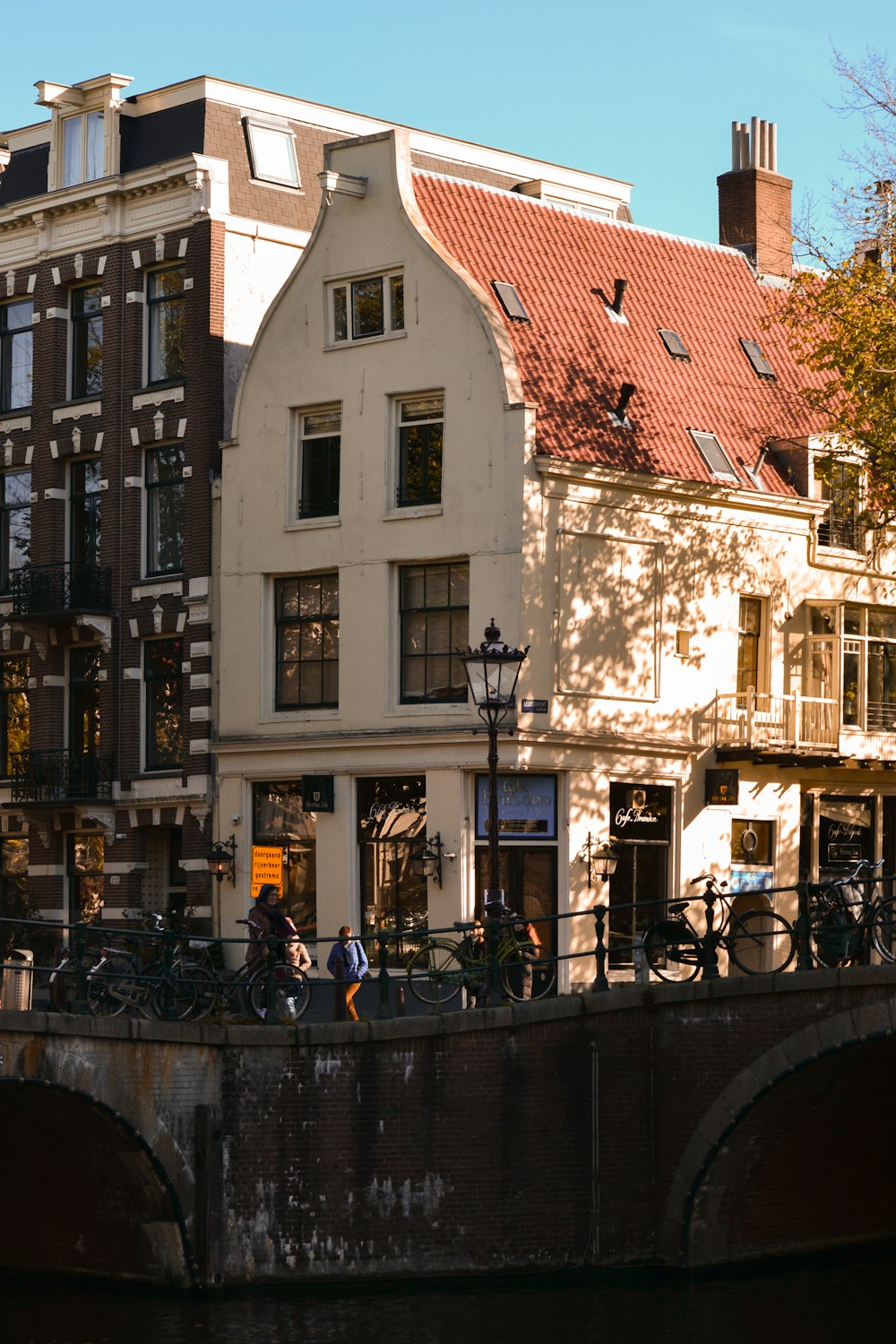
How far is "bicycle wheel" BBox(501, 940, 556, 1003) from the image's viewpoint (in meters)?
24.9

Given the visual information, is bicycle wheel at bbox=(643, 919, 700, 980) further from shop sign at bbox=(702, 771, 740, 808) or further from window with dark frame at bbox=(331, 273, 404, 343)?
window with dark frame at bbox=(331, 273, 404, 343)

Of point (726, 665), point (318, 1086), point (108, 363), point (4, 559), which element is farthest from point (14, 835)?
point (318, 1086)

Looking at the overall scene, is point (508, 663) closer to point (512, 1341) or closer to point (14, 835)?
point (512, 1341)

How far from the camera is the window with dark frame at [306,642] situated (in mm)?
34812

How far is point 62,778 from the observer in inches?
1481

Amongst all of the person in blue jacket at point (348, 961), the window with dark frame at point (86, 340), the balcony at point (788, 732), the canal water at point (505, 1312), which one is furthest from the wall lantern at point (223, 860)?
the canal water at point (505, 1312)

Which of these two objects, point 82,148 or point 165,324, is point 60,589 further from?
point 82,148

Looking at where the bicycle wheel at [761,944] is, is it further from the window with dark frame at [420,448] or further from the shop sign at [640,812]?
the window with dark frame at [420,448]

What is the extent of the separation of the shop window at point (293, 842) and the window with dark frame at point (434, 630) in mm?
2547

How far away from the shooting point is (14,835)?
3903 cm

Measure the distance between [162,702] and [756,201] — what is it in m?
14.1

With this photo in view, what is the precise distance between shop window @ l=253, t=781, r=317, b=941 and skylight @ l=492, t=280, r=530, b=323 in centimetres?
769

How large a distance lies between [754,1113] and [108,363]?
19.0 m

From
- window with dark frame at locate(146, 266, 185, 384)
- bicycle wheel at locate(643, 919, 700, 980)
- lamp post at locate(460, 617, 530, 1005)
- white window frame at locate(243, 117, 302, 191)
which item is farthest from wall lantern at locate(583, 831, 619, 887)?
white window frame at locate(243, 117, 302, 191)
